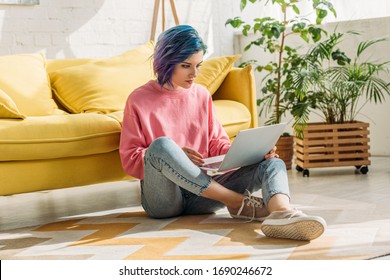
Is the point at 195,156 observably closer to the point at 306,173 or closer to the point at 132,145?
the point at 132,145

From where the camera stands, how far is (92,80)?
3896 mm

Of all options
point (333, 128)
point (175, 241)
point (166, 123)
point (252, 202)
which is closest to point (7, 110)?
point (166, 123)

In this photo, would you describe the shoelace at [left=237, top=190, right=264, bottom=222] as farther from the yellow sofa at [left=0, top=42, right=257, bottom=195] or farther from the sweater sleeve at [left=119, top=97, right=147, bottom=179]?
the yellow sofa at [left=0, top=42, right=257, bottom=195]

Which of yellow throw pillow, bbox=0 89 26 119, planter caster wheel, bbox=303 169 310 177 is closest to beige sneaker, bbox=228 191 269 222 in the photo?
yellow throw pillow, bbox=0 89 26 119

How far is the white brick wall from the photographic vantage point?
14.8ft

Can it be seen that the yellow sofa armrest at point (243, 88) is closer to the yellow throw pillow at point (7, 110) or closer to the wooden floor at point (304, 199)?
the wooden floor at point (304, 199)

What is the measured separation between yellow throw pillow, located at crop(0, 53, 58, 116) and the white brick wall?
0.65 meters

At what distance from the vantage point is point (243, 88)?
13.2 feet

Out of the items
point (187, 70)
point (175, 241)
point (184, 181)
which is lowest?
point (175, 241)

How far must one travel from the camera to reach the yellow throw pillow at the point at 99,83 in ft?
12.4

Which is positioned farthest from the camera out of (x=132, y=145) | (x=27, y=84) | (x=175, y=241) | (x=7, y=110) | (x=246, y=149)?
(x=27, y=84)

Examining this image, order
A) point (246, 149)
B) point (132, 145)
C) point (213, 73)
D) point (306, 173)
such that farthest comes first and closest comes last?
point (306, 173) < point (213, 73) < point (132, 145) < point (246, 149)

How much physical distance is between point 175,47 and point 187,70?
0.10m

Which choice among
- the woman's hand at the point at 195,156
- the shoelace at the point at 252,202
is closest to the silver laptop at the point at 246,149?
the woman's hand at the point at 195,156
